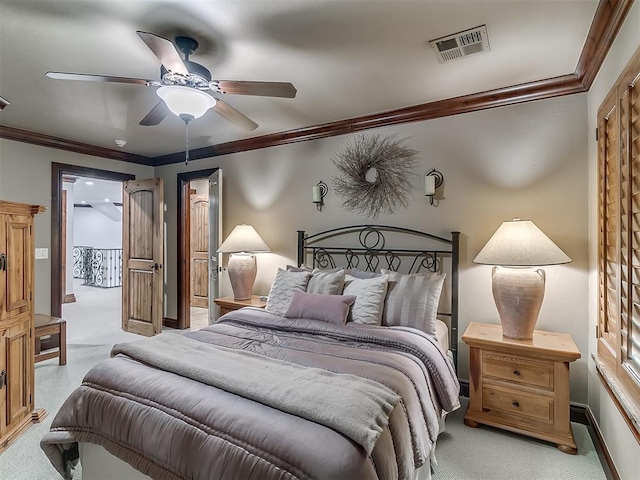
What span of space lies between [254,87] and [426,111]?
1753mm

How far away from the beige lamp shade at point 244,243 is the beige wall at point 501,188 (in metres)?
0.60

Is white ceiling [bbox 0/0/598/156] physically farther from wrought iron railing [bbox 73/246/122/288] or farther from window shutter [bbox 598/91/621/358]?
wrought iron railing [bbox 73/246/122/288]

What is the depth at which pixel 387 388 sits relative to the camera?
5.20ft

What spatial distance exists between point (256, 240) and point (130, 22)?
240 centimetres

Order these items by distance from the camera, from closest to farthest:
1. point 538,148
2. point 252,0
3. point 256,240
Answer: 1. point 252,0
2. point 538,148
3. point 256,240

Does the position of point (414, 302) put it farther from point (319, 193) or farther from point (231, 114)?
point (231, 114)

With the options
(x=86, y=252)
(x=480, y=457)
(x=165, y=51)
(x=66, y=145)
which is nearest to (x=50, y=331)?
(x=66, y=145)

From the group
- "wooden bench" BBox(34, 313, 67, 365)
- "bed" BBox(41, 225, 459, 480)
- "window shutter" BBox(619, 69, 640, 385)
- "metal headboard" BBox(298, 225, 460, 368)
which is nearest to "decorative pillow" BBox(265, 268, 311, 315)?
"bed" BBox(41, 225, 459, 480)

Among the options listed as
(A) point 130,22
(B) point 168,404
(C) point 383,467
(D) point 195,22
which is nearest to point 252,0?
(D) point 195,22

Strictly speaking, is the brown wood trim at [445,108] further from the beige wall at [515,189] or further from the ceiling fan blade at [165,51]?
the ceiling fan blade at [165,51]

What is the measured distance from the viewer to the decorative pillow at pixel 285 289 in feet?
9.83

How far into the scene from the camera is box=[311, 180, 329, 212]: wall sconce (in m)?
→ 3.71

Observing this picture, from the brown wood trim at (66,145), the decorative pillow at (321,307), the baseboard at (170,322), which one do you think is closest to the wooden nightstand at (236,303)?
the decorative pillow at (321,307)

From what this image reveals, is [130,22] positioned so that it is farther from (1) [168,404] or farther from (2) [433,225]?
(2) [433,225]
